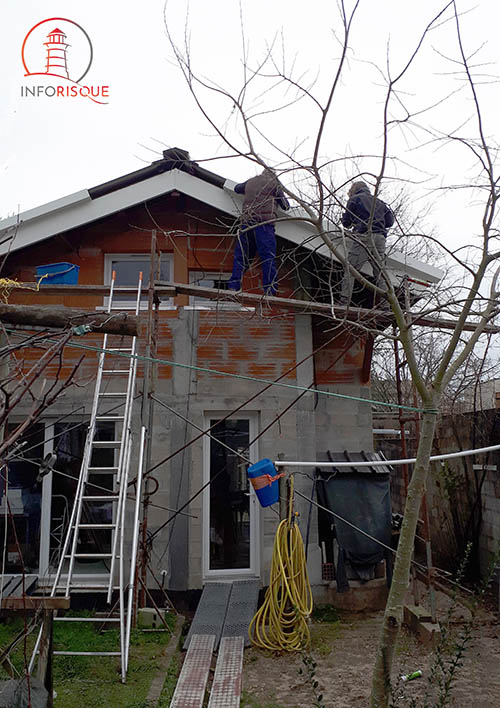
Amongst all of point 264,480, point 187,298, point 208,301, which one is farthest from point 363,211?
point 264,480

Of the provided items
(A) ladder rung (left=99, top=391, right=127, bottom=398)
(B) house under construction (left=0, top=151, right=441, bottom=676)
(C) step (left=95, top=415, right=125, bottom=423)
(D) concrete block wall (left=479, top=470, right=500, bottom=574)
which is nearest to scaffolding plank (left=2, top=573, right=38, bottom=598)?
(B) house under construction (left=0, top=151, right=441, bottom=676)

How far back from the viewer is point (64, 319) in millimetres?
3422

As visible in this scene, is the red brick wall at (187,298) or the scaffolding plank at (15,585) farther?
the red brick wall at (187,298)

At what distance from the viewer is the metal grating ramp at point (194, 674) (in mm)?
4800

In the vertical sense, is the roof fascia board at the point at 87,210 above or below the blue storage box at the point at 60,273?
above

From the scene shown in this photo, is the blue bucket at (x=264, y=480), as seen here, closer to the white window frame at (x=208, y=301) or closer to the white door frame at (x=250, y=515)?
the white door frame at (x=250, y=515)

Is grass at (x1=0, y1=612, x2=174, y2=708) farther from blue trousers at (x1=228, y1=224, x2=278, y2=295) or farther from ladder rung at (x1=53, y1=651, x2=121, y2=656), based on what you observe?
blue trousers at (x1=228, y1=224, x2=278, y2=295)

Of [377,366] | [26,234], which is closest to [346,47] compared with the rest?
[26,234]

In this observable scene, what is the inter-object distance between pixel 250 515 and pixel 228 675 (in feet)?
8.77

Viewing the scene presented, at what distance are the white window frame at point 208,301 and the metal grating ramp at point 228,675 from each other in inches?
147

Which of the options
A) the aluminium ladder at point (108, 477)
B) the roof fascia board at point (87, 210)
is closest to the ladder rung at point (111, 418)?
the aluminium ladder at point (108, 477)

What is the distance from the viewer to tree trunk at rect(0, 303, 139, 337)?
3357mm

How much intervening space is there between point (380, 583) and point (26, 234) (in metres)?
5.92

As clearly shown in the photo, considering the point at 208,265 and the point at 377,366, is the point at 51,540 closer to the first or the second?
the point at 208,265
